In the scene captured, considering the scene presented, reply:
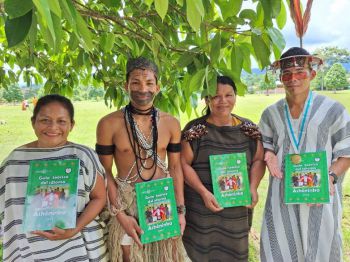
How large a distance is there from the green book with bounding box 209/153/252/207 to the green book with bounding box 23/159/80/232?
762 mm

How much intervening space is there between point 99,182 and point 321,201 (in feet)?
3.62

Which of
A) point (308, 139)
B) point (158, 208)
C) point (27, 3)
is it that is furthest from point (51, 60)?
point (27, 3)

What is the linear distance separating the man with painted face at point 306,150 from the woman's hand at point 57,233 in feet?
3.53

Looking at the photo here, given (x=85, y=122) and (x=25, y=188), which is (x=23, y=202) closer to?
(x=25, y=188)

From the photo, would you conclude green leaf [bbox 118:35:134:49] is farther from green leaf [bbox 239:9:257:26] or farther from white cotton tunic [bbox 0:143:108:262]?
green leaf [bbox 239:9:257:26]

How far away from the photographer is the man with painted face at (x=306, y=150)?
1871 millimetres

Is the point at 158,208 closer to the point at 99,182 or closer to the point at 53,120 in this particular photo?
the point at 99,182

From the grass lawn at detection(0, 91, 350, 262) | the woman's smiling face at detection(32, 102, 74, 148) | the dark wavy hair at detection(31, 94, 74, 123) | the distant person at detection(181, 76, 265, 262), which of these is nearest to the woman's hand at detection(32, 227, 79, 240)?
the woman's smiling face at detection(32, 102, 74, 148)

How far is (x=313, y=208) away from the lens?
192 centimetres

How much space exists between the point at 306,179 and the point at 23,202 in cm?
136

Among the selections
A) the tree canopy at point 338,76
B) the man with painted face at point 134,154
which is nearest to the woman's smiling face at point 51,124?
the man with painted face at point 134,154

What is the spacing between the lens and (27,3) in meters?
0.64

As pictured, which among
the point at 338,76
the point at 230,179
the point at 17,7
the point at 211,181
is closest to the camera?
the point at 17,7

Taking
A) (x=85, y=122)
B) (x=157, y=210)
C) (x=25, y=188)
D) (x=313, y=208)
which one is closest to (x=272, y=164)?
(x=313, y=208)
